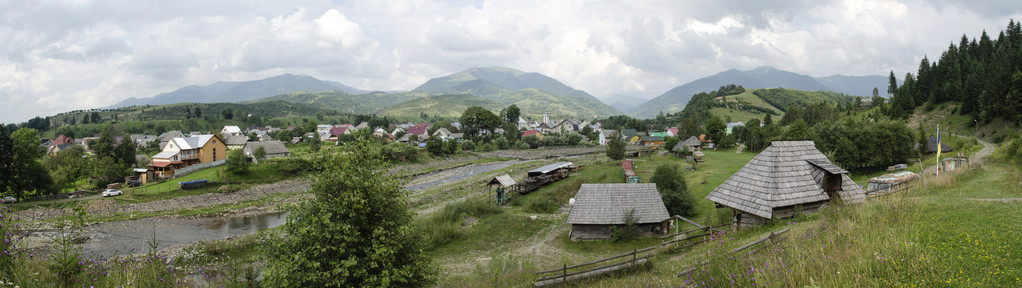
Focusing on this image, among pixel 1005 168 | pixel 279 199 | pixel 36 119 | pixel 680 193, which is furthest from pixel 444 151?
pixel 36 119

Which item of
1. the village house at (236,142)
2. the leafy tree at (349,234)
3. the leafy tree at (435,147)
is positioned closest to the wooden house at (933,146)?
the leafy tree at (349,234)

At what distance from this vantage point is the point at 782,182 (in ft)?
56.0

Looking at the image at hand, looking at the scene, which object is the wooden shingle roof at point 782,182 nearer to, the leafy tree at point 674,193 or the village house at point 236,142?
the leafy tree at point 674,193

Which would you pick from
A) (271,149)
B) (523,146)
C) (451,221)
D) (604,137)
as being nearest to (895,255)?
(451,221)

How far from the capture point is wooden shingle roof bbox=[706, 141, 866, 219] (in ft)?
54.7

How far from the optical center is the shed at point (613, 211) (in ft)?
68.5

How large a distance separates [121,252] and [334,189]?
1011 inches

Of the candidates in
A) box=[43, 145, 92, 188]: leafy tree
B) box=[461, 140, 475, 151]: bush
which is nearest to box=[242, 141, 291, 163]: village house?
box=[43, 145, 92, 188]: leafy tree

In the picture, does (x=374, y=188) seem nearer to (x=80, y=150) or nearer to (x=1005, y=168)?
(x=1005, y=168)

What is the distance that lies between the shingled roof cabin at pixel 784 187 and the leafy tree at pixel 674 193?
5593mm

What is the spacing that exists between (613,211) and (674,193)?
5.55m

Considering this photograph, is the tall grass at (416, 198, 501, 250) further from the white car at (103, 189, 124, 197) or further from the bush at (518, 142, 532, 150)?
the bush at (518, 142, 532, 150)

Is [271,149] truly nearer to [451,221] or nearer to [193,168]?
[193,168]

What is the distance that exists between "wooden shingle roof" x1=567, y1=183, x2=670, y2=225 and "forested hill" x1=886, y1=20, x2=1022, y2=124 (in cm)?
4253
